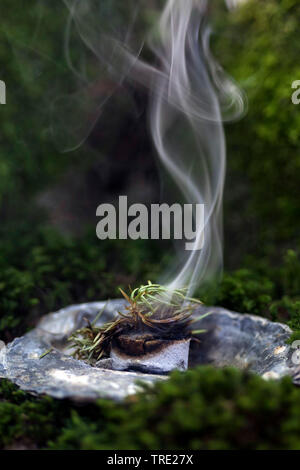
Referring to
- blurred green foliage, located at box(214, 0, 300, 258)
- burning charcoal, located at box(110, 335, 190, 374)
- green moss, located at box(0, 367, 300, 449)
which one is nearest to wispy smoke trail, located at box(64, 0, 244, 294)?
blurred green foliage, located at box(214, 0, 300, 258)

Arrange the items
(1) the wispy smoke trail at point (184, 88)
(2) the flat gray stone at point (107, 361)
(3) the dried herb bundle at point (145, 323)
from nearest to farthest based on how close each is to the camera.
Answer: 1. (2) the flat gray stone at point (107, 361)
2. (3) the dried herb bundle at point (145, 323)
3. (1) the wispy smoke trail at point (184, 88)

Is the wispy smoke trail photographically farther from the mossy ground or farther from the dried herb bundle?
the dried herb bundle

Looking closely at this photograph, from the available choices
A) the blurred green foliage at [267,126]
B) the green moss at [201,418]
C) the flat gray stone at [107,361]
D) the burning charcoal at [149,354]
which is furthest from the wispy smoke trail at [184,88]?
the green moss at [201,418]

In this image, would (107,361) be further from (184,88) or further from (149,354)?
(184,88)

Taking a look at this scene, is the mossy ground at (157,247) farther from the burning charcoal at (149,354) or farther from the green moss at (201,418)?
the burning charcoal at (149,354)

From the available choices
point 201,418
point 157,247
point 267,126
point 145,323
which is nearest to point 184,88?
point 267,126
